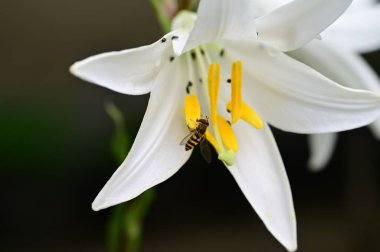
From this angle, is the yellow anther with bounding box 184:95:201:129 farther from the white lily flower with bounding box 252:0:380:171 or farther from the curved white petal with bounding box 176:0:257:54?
the white lily flower with bounding box 252:0:380:171

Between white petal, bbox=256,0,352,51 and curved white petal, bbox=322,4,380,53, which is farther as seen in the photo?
curved white petal, bbox=322,4,380,53

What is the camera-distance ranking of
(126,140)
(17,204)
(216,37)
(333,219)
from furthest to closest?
(333,219) → (17,204) → (126,140) → (216,37)

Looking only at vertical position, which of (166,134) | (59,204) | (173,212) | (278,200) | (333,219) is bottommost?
(333,219)

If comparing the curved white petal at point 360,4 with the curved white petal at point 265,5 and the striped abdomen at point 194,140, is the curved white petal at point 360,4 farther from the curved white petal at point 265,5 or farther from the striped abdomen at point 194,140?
the striped abdomen at point 194,140

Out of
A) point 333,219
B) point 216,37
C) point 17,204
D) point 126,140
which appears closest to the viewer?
point 216,37

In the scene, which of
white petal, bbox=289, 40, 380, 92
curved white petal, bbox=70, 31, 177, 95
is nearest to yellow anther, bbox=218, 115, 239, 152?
curved white petal, bbox=70, 31, 177, 95

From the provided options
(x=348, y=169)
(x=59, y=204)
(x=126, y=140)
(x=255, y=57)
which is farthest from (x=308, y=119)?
(x=348, y=169)

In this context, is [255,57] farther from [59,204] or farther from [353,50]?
[59,204]
